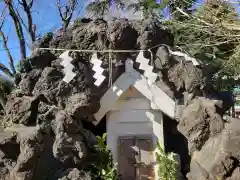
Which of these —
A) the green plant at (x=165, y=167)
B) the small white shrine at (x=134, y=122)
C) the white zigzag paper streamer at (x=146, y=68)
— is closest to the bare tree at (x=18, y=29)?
the small white shrine at (x=134, y=122)

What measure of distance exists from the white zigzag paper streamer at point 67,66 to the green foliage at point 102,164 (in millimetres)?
1181

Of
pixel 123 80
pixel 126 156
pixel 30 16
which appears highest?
pixel 30 16

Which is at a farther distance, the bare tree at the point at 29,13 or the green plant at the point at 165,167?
the bare tree at the point at 29,13

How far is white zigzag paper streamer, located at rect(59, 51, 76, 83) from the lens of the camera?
5457 mm

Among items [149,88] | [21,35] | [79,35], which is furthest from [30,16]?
[149,88]

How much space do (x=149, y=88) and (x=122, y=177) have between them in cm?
172

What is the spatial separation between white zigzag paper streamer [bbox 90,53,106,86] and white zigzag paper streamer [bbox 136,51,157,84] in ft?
2.34

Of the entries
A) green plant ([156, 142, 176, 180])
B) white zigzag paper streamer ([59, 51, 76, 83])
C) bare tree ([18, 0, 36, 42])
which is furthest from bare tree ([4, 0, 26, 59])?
green plant ([156, 142, 176, 180])

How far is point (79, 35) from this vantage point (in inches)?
236

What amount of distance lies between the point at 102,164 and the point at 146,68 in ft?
6.10

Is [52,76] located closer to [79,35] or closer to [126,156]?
[79,35]

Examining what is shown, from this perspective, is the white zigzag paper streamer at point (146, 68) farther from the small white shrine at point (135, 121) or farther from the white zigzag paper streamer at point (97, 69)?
the white zigzag paper streamer at point (97, 69)

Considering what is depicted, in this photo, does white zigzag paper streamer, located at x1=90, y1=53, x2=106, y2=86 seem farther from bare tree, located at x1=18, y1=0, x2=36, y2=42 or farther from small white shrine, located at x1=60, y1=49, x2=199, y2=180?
bare tree, located at x1=18, y1=0, x2=36, y2=42

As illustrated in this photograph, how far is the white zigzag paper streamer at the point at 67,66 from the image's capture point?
17.9ft
